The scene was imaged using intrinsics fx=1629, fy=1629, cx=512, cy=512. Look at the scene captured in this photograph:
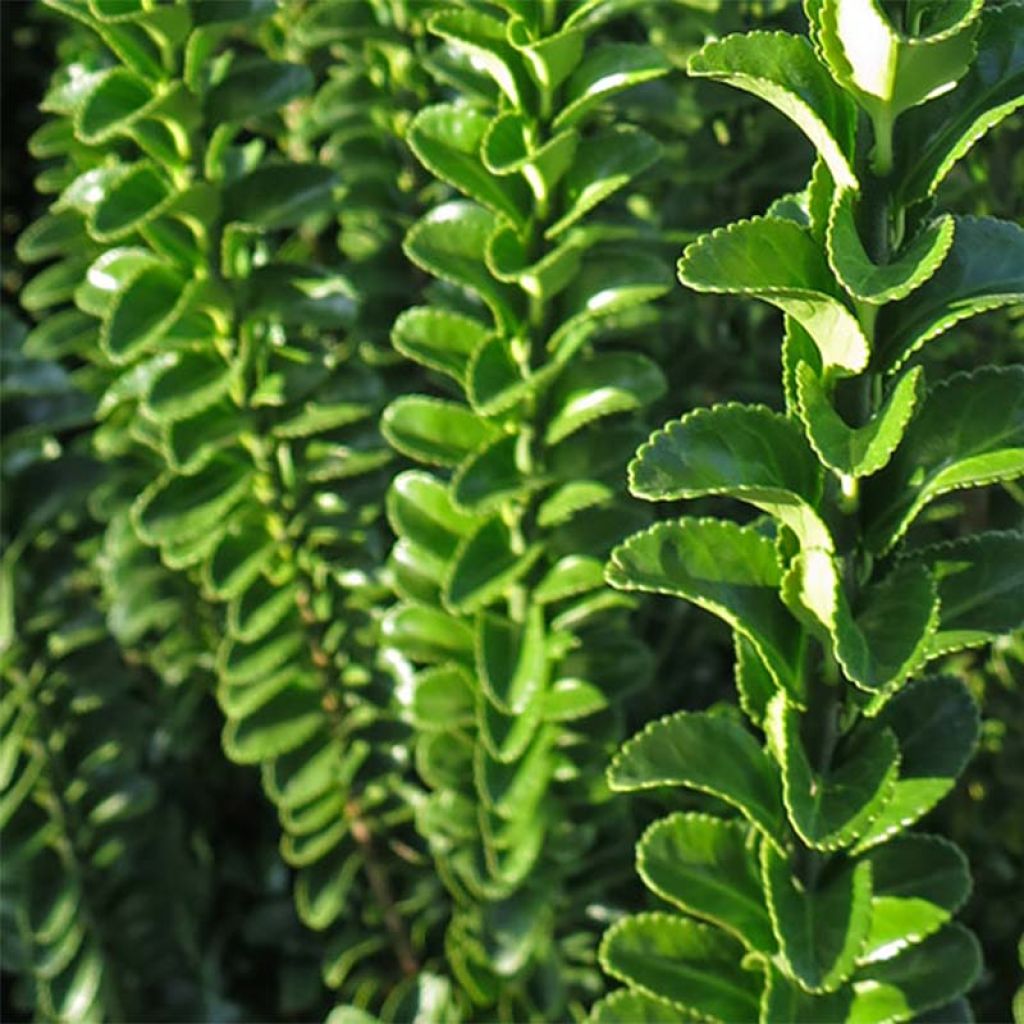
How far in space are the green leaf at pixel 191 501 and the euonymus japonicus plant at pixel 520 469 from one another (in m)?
0.12

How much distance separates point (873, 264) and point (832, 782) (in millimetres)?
243

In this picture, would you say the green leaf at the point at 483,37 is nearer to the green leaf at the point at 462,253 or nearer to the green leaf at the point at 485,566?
the green leaf at the point at 462,253

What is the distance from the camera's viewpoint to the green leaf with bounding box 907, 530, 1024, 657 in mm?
717

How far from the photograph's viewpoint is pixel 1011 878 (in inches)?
49.1

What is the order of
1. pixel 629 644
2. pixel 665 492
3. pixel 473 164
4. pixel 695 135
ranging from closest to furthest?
pixel 665 492 → pixel 473 164 → pixel 629 644 → pixel 695 135

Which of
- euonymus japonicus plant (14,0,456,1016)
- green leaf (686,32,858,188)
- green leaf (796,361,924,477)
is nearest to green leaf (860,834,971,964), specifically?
green leaf (796,361,924,477)

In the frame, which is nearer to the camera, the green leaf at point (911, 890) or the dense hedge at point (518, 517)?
the dense hedge at point (518, 517)

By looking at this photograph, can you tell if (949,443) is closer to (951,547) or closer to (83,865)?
(951,547)

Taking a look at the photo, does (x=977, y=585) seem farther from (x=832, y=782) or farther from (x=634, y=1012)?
(x=634, y=1012)

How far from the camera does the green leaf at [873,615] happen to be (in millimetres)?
644

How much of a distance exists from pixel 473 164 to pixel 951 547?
35cm

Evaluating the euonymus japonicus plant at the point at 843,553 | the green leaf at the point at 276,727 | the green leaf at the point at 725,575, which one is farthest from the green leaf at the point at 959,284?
the green leaf at the point at 276,727

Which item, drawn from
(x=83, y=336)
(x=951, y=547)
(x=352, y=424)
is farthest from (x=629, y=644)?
(x=83, y=336)

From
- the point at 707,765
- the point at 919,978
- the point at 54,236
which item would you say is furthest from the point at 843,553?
the point at 54,236
